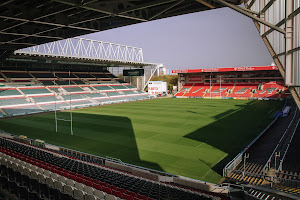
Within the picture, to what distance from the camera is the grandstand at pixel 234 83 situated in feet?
185

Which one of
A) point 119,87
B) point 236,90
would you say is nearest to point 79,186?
point 119,87

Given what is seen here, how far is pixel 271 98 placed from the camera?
2050 inches

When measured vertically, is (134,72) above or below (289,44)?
above

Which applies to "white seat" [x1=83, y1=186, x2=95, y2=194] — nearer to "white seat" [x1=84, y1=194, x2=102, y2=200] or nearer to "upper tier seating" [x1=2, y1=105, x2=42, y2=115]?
"white seat" [x1=84, y1=194, x2=102, y2=200]

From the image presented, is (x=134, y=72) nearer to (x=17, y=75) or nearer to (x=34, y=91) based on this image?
(x=34, y=91)

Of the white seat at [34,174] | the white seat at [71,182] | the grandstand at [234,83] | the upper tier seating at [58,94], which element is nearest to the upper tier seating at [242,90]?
the grandstand at [234,83]

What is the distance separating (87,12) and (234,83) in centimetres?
6011

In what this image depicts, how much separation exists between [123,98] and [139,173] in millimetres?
45174

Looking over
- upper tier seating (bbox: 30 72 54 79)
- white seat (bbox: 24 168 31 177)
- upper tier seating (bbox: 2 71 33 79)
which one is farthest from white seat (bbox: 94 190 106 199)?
upper tier seating (bbox: 30 72 54 79)

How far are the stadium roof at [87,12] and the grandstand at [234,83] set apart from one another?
49744 mm

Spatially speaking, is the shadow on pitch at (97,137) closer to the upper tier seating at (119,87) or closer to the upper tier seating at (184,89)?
the upper tier seating at (119,87)

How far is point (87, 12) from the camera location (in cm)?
1149

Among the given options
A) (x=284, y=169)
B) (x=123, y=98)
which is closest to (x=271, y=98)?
(x=123, y=98)

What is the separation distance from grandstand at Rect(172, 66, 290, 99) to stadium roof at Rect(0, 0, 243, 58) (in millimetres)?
49744
